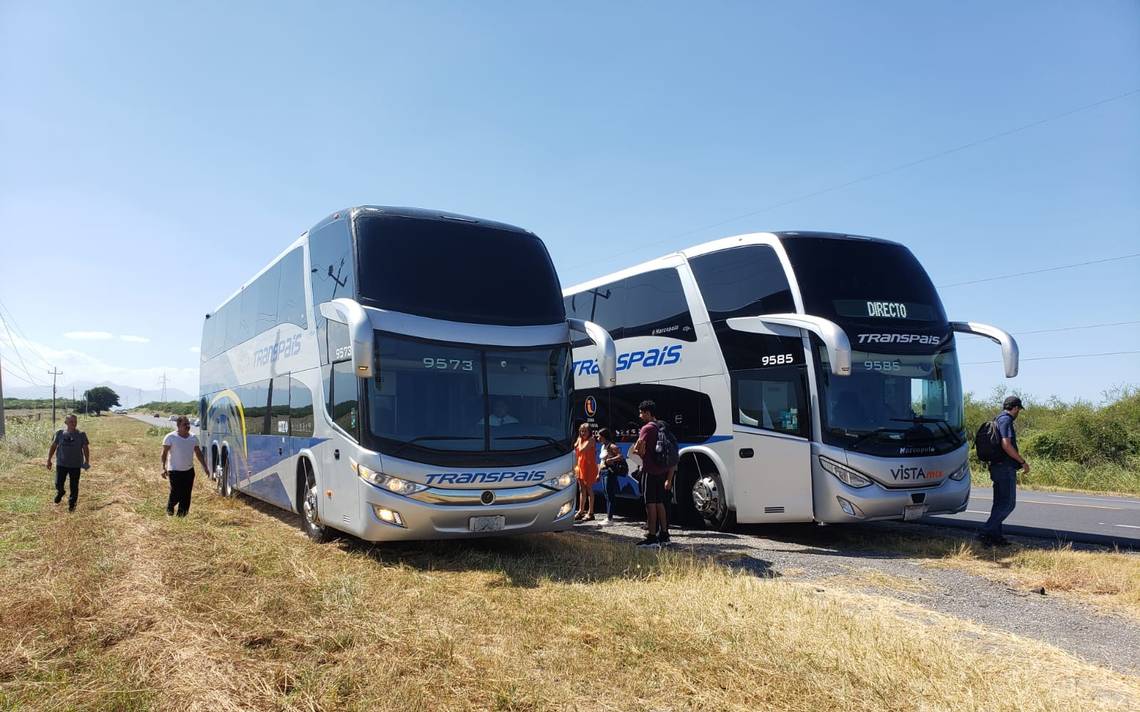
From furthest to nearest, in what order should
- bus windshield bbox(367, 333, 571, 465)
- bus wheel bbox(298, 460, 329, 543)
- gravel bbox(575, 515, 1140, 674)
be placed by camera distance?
bus wheel bbox(298, 460, 329, 543) < bus windshield bbox(367, 333, 571, 465) < gravel bbox(575, 515, 1140, 674)

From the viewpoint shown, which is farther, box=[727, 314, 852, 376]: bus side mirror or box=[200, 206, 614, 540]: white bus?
box=[727, 314, 852, 376]: bus side mirror

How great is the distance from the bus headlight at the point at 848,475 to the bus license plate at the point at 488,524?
4.36 metres

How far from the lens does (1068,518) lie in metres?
14.8

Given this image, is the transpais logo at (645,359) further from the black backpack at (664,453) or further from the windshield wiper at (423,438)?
the windshield wiper at (423,438)

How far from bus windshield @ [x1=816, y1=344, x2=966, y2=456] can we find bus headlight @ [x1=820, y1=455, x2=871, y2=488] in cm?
28

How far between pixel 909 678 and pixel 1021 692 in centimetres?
61

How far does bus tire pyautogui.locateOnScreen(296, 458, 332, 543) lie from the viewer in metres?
10.5

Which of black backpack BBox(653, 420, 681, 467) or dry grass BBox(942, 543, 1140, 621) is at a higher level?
black backpack BBox(653, 420, 681, 467)

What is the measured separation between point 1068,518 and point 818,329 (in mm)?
8467

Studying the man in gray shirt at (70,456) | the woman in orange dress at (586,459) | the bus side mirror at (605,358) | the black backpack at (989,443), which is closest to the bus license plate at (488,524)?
the bus side mirror at (605,358)

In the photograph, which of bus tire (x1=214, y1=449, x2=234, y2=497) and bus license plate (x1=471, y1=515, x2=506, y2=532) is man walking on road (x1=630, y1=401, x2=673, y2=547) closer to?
bus license plate (x1=471, y1=515, x2=506, y2=532)

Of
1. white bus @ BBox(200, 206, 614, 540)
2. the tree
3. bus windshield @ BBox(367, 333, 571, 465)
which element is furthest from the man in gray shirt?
the tree

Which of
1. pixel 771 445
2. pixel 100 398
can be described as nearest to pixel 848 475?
pixel 771 445

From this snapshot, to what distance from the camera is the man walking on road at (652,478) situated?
10.8 m
